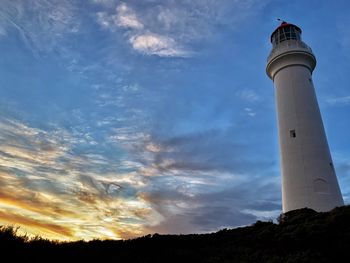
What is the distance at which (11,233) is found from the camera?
10664 mm

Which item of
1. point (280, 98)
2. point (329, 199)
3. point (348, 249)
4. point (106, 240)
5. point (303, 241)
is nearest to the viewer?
point (348, 249)

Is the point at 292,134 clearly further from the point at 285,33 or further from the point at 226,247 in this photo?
the point at 226,247

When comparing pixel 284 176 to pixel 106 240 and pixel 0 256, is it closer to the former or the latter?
pixel 106 240

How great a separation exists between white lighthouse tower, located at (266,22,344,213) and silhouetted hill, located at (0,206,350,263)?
14.1 feet

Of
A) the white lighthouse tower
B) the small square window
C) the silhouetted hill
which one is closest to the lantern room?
the white lighthouse tower

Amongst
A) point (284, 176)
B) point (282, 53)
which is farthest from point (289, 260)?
point (282, 53)

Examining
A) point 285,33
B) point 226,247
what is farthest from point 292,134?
point 226,247

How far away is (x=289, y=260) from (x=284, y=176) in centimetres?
1078

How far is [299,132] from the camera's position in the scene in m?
19.2

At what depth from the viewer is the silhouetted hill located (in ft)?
30.8

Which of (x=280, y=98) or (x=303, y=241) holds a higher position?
(x=280, y=98)

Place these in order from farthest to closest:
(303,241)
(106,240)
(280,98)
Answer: (280,98) → (106,240) → (303,241)

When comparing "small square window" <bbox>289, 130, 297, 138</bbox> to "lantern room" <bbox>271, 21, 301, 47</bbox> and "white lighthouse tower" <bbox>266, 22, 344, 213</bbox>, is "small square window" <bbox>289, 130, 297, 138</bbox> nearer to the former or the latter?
"white lighthouse tower" <bbox>266, 22, 344, 213</bbox>

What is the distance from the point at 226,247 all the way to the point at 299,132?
10.4m
